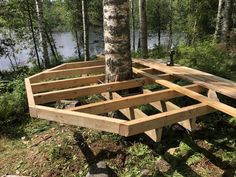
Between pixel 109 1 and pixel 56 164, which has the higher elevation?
pixel 109 1

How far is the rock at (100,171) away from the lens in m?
4.53

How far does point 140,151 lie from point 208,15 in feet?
66.3

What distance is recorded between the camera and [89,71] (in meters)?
6.68

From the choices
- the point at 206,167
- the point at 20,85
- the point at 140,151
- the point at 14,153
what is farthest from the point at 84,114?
the point at 20,85

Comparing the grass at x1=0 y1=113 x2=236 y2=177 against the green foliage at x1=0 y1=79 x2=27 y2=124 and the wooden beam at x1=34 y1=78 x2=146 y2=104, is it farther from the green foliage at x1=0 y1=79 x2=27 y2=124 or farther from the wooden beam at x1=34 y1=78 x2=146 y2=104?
the green foliage at x1=0 y1=79 x2=27 y2=124

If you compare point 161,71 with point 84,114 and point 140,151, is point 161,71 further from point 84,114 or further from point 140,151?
point 84,114

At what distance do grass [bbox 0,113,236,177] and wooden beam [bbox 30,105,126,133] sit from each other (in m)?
1.27

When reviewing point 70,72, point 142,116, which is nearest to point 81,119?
point 142,116

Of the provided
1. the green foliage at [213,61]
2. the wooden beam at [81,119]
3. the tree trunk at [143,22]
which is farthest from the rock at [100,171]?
the tree trunk at [143,22]

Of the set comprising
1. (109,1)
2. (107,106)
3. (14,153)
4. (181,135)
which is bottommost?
(14,153)

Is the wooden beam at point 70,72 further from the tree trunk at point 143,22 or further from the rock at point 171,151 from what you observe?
the tree trunk at point 143,22

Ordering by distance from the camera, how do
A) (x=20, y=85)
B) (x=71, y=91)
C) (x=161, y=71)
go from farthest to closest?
(x=20, y=85)
(x=161, y=71)
(x=71, y=91)

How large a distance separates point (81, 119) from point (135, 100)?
3.36 feet

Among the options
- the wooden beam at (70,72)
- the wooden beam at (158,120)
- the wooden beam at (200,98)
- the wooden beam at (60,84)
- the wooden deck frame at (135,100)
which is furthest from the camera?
the wooden beam at (70,72)
